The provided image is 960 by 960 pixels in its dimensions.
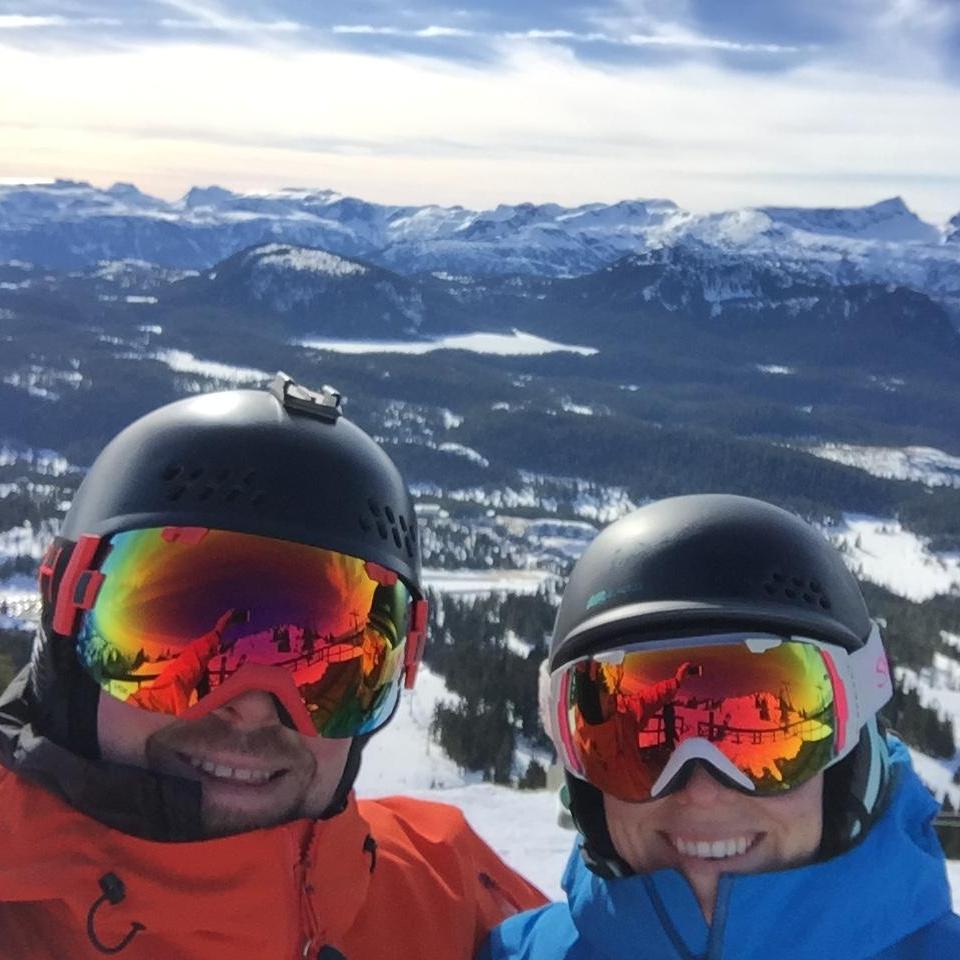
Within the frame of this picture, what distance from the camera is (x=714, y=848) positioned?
287 cm

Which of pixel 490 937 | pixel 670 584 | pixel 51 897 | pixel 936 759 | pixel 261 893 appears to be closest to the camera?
pixel 51 897

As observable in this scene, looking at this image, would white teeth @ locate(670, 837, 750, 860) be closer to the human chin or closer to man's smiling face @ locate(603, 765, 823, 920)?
man's smiling face @ locate(603, 765, 823, 920)

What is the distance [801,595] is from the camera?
303 centimetres

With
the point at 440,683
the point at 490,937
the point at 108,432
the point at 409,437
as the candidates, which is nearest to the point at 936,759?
the point at 440,683

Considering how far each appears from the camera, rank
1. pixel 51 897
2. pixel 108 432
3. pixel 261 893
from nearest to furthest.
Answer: pixel 51 897
pixel 261 893
pixel 108 432

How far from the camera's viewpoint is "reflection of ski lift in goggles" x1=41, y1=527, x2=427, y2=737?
9.68 feet

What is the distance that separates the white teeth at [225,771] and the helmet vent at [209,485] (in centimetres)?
76

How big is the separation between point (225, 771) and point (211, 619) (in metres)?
0.44

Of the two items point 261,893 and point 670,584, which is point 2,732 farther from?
point 670,584

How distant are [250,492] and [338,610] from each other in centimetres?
45

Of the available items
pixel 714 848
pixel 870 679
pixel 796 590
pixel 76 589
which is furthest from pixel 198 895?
pixel 870 679

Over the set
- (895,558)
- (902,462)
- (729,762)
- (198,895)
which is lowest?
(895,558)

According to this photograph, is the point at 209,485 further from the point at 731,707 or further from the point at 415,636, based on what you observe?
the point at 731,707

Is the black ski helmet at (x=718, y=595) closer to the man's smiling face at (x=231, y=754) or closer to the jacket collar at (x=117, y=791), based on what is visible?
the man's smiling face at (x=231, y=754)
